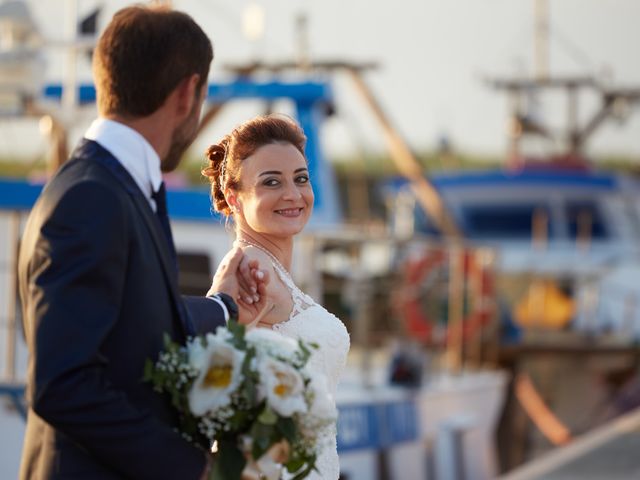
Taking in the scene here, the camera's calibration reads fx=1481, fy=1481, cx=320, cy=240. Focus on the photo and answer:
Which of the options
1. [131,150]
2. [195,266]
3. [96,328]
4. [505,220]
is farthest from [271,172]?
[505,220]

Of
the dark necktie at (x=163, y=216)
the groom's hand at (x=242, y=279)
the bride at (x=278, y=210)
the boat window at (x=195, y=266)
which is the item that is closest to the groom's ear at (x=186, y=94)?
the dark necktie at (x=163, y=216)

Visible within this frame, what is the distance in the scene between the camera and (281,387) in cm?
261

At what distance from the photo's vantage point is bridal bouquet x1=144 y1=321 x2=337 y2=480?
2.58 meters

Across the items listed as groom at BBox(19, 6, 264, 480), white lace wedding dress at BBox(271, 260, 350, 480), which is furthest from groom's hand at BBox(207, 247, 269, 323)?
groom at BBox(19, 6, 264, 480)

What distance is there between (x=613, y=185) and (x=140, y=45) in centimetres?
2016

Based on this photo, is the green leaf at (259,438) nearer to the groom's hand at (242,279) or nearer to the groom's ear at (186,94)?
the groom's ear at (186,94)

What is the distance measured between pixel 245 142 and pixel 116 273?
1.26m

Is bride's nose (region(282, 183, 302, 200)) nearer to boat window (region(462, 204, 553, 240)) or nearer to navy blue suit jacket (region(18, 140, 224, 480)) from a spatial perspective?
navy blue suit jacket (region(18, 140, 224, 480))

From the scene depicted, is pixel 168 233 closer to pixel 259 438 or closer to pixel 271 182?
pixel 259 438

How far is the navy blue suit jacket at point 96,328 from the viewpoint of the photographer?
8.00 feet

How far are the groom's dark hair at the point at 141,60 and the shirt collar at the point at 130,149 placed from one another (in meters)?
0.03

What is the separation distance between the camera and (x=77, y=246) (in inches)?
96.3

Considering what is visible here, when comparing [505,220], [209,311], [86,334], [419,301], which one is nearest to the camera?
[86,334]

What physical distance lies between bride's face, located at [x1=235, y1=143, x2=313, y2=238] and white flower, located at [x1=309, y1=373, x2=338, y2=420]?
103cm
